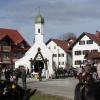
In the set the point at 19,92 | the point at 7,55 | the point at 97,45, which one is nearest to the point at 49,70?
the point at 97,45

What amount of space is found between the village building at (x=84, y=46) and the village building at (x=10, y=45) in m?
14.6

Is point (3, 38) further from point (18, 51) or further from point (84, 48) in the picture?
point (84, 48)

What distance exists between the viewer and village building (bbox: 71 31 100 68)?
110m

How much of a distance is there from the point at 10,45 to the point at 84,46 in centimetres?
1881

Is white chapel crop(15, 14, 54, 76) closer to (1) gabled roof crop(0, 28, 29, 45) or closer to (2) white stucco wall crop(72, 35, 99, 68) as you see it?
(2) white stucco wall crop(72, 35, 99, 68)

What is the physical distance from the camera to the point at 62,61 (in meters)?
123

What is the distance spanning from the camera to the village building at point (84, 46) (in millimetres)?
110125

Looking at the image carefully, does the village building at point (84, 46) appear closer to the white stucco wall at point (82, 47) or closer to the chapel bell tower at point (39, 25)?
the white stucco wall at point (82, 47)

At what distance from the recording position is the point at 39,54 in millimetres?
79938

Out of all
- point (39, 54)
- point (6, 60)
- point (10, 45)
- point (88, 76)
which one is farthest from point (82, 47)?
point (88, 76)

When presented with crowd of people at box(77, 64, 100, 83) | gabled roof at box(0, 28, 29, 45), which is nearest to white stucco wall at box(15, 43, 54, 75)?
gabled roof at box(0, 28, 29, 45)

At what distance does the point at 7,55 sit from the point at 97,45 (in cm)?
2269

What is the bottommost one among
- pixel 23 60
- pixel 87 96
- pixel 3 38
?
pixel 87 96

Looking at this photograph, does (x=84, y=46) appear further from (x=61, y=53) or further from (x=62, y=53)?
(x=61, y=53)
